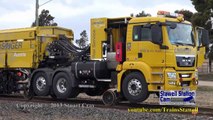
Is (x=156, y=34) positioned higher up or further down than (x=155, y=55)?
higher up

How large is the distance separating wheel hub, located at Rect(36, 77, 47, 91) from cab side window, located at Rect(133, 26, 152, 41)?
5.11m

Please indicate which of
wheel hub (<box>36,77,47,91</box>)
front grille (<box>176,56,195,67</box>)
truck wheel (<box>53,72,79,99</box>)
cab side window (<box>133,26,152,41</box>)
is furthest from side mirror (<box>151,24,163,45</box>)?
wheel hub (<box>36,77,47,91</box>)

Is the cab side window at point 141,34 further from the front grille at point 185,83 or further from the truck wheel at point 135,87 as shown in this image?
the front grille at point 185,83

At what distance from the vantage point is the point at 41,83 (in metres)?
19.0

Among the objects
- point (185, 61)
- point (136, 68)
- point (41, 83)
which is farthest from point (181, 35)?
point (41, 83)

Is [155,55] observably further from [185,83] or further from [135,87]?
[185,83]

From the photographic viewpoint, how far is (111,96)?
16.4m

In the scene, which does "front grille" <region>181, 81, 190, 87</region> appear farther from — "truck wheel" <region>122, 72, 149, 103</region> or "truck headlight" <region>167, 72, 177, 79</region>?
"truck wheel" <region>122, 72, 149, 103</region>

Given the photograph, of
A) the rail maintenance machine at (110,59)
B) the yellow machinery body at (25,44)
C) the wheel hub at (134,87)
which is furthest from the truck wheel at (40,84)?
the wheel hub at (134,87)

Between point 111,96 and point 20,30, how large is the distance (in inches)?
241

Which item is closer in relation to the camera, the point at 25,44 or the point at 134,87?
the point at 134,87

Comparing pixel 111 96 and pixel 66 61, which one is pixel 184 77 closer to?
pixel 111 96

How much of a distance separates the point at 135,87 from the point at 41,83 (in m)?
5.17

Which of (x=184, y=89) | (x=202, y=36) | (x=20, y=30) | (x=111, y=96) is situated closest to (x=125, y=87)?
(x=111, y=96)
